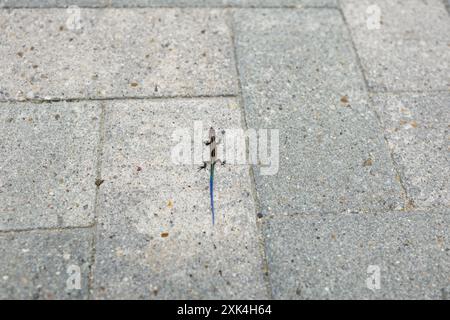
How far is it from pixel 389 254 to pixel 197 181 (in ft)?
4.47

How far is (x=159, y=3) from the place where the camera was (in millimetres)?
4527

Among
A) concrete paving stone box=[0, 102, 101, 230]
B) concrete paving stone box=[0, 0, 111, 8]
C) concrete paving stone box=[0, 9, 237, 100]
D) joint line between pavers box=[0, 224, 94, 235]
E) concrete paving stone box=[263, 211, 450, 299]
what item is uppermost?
concrete paving stone box=[0, 0, 111, 8]

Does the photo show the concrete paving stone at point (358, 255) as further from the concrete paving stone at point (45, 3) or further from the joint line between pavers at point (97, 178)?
the concrete paving stone at point (45, 3)

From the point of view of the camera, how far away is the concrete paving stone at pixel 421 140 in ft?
11.5

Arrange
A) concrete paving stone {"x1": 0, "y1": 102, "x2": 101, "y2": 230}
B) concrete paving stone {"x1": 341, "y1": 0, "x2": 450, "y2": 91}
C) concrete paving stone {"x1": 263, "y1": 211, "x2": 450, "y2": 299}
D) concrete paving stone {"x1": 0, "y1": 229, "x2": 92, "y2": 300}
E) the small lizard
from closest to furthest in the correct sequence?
concrete paving stone {"x1": 0, "y1": 229, "x2": 92, "y2": 300} < concrete paving stone {"x1": 263, "y1": 211, "x2": 450, "y2": 299} < concrete paving stone {"x1": 0, "y1": 102, "x2": 101, "y2": 230} < the small lizard < concrete paving stone {"x1": 341, "y1": 0, "x2": 450, "y2": 91}

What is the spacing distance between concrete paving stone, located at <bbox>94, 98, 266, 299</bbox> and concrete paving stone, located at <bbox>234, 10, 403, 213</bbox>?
281 millimetres

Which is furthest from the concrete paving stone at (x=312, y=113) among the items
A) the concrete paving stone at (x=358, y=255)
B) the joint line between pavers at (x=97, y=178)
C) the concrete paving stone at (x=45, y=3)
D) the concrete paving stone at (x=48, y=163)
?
the concrete paving stone at (x=45, y=3)

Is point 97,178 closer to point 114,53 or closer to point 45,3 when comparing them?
point 114,53

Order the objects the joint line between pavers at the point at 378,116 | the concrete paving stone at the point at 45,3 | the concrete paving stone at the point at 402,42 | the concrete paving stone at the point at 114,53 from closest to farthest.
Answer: the joint line between pavers at the point at 378,116, the concrete paving stone at the point at 114,53, the concrete paving stone at the point at 402,42, the concrete paving stone at the point at 45,3

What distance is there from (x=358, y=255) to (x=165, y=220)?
1.27m

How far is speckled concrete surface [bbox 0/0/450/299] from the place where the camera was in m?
3.02

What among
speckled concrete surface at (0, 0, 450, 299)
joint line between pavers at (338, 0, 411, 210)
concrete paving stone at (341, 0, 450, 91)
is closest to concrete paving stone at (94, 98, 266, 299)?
speckled concrete surface at (0, 0, 450, 299)

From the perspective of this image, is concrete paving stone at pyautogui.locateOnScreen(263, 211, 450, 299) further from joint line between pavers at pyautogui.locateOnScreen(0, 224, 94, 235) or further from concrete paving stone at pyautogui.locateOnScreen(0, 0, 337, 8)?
concrete paving stone at pyautogui.locateOnScreen(0, 0, 337, 8)

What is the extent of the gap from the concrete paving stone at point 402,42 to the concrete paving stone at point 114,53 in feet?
4.03
